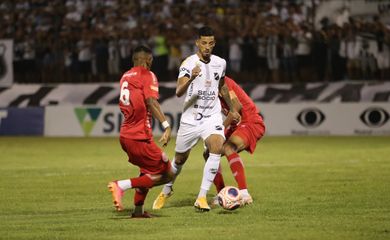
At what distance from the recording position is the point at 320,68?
25219mm

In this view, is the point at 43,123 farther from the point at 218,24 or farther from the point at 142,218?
the point at 142,218

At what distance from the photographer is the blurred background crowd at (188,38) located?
24594mm

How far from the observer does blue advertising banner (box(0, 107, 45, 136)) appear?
27.4 meters

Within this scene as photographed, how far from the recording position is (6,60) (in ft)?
87.8

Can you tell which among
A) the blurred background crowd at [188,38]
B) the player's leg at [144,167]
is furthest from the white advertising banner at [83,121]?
the player's leg at [144,167]

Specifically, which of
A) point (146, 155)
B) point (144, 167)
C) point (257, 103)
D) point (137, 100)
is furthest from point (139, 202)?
point (257, 103)

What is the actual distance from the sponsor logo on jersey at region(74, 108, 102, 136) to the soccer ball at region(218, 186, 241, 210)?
1656 centimetres

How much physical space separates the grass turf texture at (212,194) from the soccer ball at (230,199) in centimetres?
12

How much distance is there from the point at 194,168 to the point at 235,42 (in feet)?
25.7

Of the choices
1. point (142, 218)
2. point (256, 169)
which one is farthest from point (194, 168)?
point (142, 218)

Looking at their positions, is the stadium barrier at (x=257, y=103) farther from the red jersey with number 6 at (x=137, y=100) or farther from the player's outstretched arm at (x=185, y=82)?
the red jersey with number 6 at (x=137, y=100)

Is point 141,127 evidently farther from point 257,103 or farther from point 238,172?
point 257,103

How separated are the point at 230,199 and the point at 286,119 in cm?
1559

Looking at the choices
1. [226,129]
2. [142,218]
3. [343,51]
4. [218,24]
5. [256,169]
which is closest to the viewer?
[142,218]
